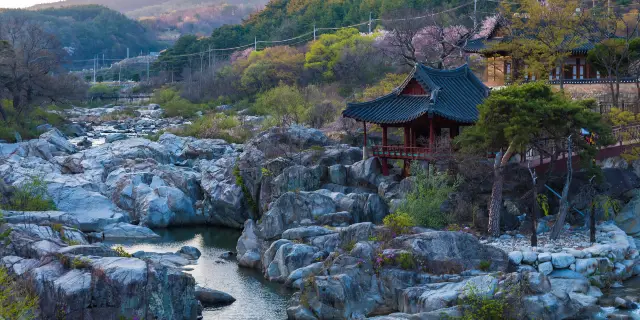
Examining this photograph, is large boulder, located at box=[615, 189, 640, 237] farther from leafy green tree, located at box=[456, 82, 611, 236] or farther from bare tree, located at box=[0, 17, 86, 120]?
bare tree, located at box=[0, 17, 86, 120]

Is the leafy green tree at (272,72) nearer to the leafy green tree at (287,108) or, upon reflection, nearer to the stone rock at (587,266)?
the leafy green tree at (287,108)

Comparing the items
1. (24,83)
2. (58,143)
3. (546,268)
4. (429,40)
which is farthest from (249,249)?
(429,40)

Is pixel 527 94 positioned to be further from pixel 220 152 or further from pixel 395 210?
pixel 220 152

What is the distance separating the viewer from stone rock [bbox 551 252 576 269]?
21984mm

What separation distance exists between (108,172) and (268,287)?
53.1 feet

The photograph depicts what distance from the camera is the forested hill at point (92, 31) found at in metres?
146

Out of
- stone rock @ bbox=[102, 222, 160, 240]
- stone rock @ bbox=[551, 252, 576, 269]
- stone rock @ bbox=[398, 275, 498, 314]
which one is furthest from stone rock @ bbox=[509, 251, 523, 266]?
stone rock @ bbox=[102, 222, 160, 240]

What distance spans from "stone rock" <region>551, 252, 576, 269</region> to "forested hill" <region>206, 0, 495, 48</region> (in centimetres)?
5190

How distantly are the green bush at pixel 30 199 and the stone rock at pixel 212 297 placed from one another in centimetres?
1004

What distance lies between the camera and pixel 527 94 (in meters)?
23.9

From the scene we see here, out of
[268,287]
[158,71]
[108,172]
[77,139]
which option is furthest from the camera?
[158,71]

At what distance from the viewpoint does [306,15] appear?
90.4 meters

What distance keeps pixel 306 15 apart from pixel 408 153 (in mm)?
63966

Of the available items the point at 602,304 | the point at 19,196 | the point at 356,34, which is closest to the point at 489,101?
the point at 602,304
